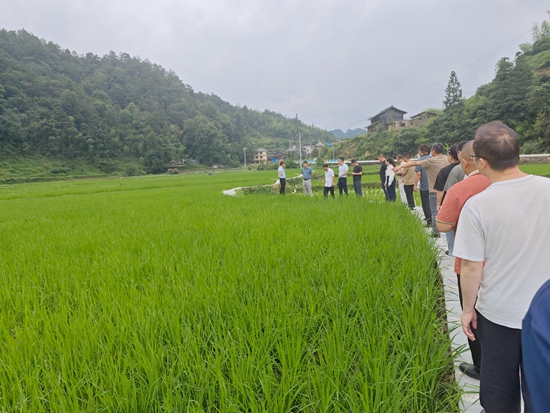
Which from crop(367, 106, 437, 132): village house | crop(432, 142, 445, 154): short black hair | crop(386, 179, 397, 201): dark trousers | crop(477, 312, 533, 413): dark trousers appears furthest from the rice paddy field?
crop(367, 106, 437, 132): village house

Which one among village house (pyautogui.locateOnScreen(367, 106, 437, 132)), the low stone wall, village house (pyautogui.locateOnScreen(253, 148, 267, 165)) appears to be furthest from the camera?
village house (pyautogui.locateOnScreen(253, 148, 267, 165))

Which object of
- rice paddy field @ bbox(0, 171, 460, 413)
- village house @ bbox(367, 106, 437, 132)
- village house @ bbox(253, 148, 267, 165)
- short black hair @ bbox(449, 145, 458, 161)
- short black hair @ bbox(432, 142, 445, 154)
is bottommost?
rice paddy field @ bbox(0, 171, 460, 413)

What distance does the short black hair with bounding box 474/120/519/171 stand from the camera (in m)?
1.10

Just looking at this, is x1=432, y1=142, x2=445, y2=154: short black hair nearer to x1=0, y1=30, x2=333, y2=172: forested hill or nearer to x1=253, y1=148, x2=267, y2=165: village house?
x1=0, y1=30, x2=333, y2=172: forested hill

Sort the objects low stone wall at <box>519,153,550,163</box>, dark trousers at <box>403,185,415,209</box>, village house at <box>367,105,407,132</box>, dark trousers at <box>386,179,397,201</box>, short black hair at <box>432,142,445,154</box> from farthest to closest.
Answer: village house at <box>367,105,407,132</box> < low stone wall at <box>519,153,550,163</box> < dark trousers at <box>386,179,397,201</box> < dark trousers at <box>403,185,415,209</box> < short black hair at <box>432,142,445,154</box>

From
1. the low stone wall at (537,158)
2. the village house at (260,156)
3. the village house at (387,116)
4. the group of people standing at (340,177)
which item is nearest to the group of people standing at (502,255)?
the group of people standing at (340,177)

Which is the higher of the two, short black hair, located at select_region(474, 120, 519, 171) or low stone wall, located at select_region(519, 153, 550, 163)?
short black hair, located at select_region(474, 120, 519, 171)

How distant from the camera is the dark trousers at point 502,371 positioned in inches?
43.9

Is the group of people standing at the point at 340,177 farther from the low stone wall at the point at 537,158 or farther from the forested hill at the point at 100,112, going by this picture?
the forested hill at the point at 100,112

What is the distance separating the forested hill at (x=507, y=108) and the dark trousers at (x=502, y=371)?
85.4ft

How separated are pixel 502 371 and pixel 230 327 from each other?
4.18ft

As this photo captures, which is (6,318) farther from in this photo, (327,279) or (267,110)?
(267,110)

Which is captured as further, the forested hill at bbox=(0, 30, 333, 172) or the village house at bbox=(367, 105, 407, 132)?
the village house at bbox=(367, 105, 407, 132)

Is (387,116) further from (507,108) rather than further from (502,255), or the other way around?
(502,255)
